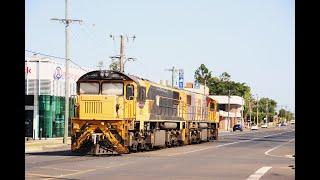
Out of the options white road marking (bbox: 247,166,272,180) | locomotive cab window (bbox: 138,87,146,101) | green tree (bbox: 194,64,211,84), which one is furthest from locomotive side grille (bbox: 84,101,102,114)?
green tree (bbox: 194,64,211,84)

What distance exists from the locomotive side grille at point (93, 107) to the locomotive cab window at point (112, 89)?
785 millimetres

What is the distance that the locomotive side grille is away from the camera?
92.2ft

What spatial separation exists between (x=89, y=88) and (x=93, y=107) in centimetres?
117

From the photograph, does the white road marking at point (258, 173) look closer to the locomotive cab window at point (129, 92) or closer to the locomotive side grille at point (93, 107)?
the locomotive cab window at point (129, 92)

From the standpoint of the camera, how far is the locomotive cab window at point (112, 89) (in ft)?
94.3

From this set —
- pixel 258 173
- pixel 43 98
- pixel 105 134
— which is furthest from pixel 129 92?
pixel 43 98

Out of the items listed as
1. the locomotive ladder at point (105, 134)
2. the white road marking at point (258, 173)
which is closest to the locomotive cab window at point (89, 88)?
the locomotive ladder at point (105, 134)

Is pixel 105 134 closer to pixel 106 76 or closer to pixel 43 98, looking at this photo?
pixel 106 76

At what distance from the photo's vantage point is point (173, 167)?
70.6 ft

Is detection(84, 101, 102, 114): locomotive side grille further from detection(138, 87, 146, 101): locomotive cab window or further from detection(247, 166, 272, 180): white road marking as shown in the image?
detection(247, 166, 272, 180): white road marking

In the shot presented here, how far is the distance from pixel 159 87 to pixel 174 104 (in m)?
3.74

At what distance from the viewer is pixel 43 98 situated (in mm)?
54062
